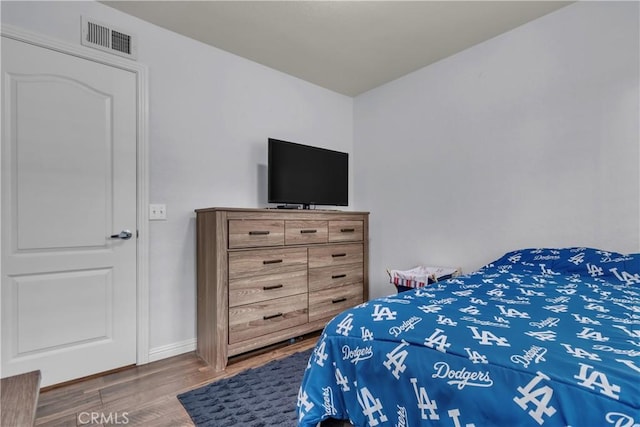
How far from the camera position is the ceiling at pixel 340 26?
218cm

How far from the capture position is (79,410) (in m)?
1.69

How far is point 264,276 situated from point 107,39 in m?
1.97

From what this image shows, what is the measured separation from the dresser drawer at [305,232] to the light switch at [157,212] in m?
0.91

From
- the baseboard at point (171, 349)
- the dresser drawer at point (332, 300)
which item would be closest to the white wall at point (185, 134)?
the baseboard at point (171, 349)

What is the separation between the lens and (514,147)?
244 centimetres

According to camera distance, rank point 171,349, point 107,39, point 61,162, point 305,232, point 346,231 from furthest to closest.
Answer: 1. point 346,231
2. point 305,232
3. point 171,349
4. point 107,39
5. point 61,162

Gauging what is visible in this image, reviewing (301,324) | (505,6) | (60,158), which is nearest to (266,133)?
(60,158)

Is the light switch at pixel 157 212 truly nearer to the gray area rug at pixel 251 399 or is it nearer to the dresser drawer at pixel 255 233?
the dresser drawer at pixel 255 233

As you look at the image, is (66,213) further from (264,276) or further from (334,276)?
(334,276)

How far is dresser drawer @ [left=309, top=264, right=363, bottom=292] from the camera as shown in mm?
2721

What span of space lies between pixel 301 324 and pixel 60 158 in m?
2.04

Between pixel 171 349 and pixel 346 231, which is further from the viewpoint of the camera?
pixel 346 231

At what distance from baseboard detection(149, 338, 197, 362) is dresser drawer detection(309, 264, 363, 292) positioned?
1027 millimetres

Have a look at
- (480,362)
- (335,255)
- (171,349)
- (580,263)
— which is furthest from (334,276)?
(480,362)
